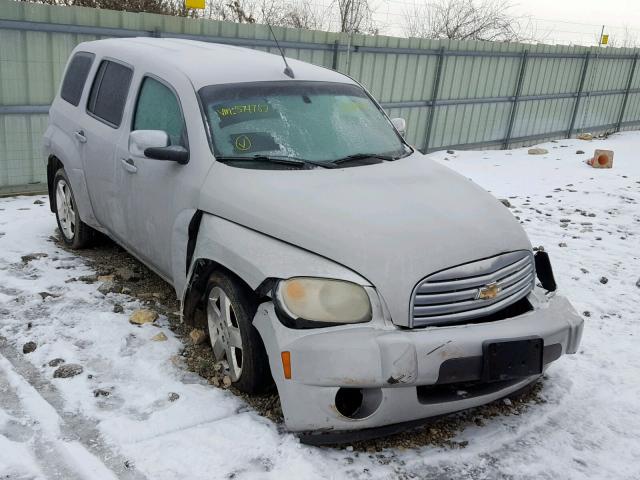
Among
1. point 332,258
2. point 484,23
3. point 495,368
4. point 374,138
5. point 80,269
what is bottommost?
point 80,269

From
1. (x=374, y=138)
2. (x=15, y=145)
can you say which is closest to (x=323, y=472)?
(x=374, y=138)

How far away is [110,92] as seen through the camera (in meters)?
4.73

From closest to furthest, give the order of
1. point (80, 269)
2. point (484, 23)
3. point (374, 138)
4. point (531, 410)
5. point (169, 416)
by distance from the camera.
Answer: point (169, 416), point (531, 410), point (374, 138), point (80, 269), point (484, 23)

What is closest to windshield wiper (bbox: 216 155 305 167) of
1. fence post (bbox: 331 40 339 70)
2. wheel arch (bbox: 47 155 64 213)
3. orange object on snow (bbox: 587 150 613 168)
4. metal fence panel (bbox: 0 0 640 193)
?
wheel arch (bbox: 47 155 64 213)

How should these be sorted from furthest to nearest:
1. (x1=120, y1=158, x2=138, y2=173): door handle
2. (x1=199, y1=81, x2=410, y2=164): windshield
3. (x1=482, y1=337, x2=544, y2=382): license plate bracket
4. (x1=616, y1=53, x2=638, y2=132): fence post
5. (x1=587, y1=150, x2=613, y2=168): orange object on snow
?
(x1=616, y1=53, x2=638, y2=132): fence post < (x1=587, y1=150, x2=613, y2=168): orange object on snow < (x1=120, y1=158, x2=138, y2=173): door handle < (x1=199, y1=81, x2=410, y2=164): windshield < (x1=482, y1=337, x2=544, y2=382): license plate bracket

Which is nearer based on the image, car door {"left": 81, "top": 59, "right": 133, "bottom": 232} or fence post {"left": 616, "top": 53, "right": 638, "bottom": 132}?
car door {"left": 81, "top": 59, "right": 133, "bottom": 232}

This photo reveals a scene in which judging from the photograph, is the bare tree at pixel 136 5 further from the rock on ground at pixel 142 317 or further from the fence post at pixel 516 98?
the rock on ground at pixel 142 317

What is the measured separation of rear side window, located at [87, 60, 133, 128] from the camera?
454cm

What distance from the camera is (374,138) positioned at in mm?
4242

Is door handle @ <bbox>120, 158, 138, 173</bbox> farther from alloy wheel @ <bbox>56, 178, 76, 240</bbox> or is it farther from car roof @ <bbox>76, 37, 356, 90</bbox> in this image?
alloy wheel @ <bbox>56, 178, 76, 240</bbox>

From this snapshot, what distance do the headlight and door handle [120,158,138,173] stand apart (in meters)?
1.86

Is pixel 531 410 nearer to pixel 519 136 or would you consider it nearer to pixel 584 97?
pixel 519 136

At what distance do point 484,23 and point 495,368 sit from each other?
2394cm

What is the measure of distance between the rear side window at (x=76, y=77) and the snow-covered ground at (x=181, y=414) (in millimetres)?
1407
